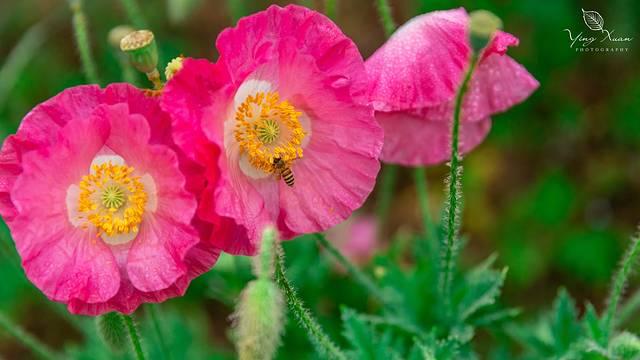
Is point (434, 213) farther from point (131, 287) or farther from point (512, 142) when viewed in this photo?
point (131, 287)

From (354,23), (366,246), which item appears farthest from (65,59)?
(366,246)

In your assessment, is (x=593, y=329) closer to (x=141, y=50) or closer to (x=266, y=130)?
(x=266, y=130)

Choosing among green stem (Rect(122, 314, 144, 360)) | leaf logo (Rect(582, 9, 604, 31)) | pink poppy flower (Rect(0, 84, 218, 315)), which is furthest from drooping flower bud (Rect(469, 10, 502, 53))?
leaf logo (Rect(582, 9, 604, 31))

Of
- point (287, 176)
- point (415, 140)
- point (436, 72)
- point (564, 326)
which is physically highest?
point (436, 72)

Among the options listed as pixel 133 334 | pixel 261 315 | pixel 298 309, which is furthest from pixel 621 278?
pixel 133 334

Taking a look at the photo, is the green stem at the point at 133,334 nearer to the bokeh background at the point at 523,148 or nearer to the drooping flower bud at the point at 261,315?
the drooping flower bud at the point at 261,315
